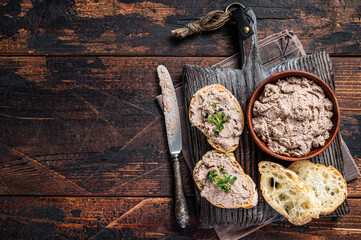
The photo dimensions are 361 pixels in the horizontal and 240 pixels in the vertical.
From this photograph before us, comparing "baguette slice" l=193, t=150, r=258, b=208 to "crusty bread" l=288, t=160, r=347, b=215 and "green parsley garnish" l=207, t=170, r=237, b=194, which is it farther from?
"crusty bread" l=288, t=160, r=347, b=215

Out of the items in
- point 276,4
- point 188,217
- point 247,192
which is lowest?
point 188,217

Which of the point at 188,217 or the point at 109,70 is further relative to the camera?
the point at 109,70

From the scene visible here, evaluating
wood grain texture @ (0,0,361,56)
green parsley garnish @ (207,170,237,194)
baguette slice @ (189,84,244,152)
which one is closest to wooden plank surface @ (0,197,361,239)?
green parsley garnish @ (207,170,237,194)

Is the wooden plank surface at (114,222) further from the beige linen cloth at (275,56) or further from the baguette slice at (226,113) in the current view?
the baguette slice at (226,113)

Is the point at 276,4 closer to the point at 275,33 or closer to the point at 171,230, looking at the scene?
the point at 275,33

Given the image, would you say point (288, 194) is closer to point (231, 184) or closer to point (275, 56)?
point (231, 184)

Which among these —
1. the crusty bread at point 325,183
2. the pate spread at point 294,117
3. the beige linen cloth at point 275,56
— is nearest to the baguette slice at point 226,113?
the pate spread at point 294,117

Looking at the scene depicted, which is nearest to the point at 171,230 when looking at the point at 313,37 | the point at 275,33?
the point at 275,33
